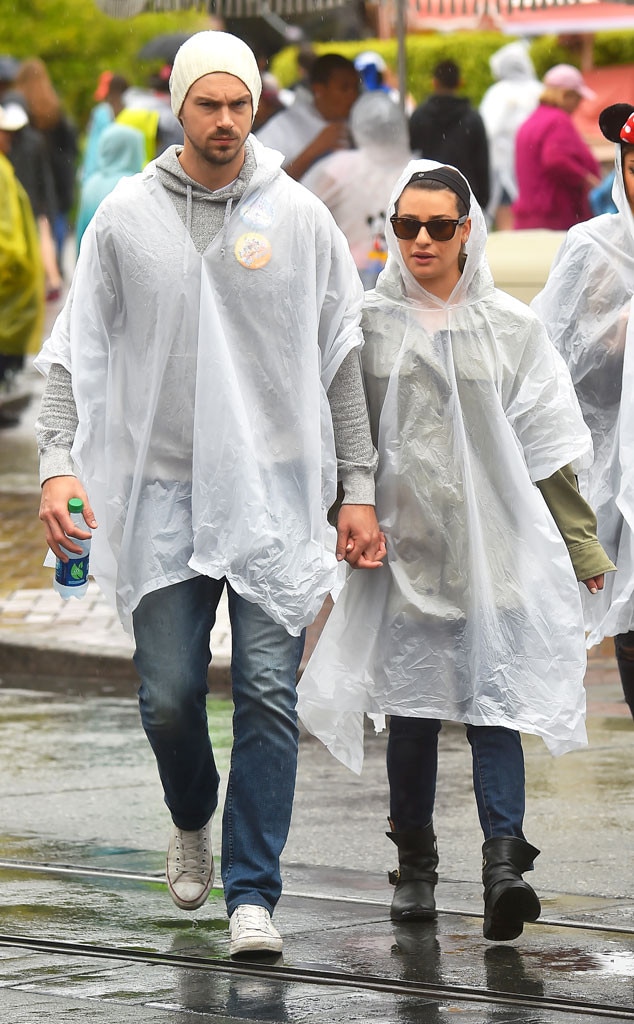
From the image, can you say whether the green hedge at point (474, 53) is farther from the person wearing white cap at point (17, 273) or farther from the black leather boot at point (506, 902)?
the black leather boot at point (506, 902)

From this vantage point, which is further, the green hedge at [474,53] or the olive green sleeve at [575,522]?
the green hedge at [474,53]

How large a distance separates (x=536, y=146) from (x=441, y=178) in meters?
11.4

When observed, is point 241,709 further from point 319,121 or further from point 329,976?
point 319,121

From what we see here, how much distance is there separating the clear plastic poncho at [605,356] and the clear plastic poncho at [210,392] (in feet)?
3.10

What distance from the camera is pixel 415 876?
5.23 metres

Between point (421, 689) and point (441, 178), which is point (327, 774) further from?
point (441, 178)

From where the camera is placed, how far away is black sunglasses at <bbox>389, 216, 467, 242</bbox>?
509cm

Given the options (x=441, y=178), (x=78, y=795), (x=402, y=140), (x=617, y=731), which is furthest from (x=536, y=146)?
(x=441, y=178)

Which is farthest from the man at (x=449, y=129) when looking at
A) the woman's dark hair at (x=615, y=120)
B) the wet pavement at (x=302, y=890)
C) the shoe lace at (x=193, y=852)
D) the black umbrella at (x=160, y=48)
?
the shoe lace at (x=193, y=852)

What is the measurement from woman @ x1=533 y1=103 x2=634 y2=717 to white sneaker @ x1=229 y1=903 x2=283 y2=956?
127 centimetres

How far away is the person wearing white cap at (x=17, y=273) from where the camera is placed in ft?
46.4

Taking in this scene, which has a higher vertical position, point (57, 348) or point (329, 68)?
point (329, 68)

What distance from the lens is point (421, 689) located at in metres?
5.12

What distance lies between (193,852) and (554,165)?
11905 mm
